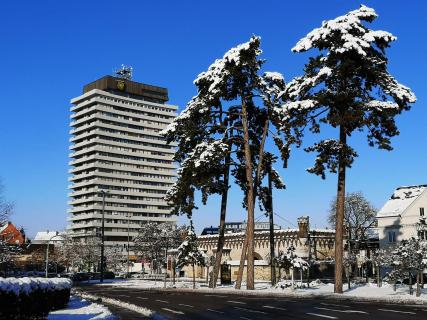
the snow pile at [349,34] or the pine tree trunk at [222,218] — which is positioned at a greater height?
the snow pile at [349,34]

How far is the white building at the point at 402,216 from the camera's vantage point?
5944cm

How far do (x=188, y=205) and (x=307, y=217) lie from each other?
2382 centimetres

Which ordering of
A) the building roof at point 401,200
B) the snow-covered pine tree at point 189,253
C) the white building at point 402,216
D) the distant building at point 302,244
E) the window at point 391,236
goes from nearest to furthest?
the snow-covered pine tree at point 189,253 → the white building at point 402,216 → the window at point 391,236 → the building roof at point 401,200 → the distant building at point 302,244

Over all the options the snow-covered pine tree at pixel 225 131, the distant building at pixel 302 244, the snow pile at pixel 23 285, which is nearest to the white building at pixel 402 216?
the distant building at pixel 302 244

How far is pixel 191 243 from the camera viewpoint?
5291 centimetres

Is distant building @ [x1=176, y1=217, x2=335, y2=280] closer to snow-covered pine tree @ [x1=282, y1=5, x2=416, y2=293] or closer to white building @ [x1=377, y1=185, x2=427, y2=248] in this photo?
white building @ [x1=377, y1=185, x2=427, y2=248]

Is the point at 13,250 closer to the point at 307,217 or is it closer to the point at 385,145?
the point at 307,217

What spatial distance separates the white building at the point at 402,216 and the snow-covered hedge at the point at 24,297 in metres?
46.8

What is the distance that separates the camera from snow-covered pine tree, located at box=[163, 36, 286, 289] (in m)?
42.8

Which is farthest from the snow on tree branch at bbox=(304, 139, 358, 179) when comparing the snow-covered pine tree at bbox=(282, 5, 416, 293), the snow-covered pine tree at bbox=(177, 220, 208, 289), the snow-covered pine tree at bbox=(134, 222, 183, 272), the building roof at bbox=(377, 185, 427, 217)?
the snow-covered pine tree at bbox=(134, 222, 183, 272)

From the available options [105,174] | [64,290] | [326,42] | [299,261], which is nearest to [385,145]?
[326,42]

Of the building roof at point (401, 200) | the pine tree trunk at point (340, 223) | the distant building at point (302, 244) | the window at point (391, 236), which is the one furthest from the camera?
the distant building at point (302, 244)

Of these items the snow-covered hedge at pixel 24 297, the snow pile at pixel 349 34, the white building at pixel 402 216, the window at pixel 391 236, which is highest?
the snow pile at pixel 349 34

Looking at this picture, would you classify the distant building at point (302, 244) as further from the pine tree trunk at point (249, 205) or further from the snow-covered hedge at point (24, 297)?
the snow-covered hedge at point (24, 297)
